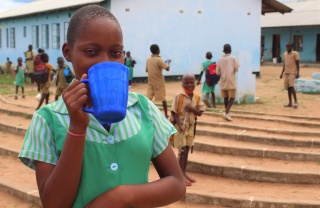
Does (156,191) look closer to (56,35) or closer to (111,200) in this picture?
(111,200)

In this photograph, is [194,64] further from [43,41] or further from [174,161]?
[174,161]

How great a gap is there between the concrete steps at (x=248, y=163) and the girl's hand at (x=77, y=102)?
4.10m

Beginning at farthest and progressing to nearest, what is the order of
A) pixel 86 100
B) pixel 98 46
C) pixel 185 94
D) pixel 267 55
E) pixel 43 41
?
pixel 267 55
pixel 43 41
pixel 185 94
pixel 98 46
pixel 86 100

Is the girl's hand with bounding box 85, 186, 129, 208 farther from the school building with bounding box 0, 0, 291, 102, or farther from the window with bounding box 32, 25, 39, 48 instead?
the window with bounding box 32, 25, 39, 48

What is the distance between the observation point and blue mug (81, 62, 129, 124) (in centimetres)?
121

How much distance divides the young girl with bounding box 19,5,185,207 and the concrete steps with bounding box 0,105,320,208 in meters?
3.88

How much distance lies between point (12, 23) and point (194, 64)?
12944 mm

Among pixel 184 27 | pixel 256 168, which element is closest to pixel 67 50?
pixel 256 168

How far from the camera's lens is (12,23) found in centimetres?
2689

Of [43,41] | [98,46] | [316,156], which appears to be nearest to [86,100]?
[98,46]

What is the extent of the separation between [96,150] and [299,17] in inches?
1247

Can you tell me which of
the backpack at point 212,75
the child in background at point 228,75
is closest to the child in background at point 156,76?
the child in background at point 228,75

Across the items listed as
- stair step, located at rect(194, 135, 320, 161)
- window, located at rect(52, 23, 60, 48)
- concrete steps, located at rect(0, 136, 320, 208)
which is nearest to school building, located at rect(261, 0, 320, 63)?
window, located at rect(52, 23, 60, 48)

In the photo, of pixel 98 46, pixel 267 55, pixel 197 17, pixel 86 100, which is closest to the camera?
pixel 86 100
